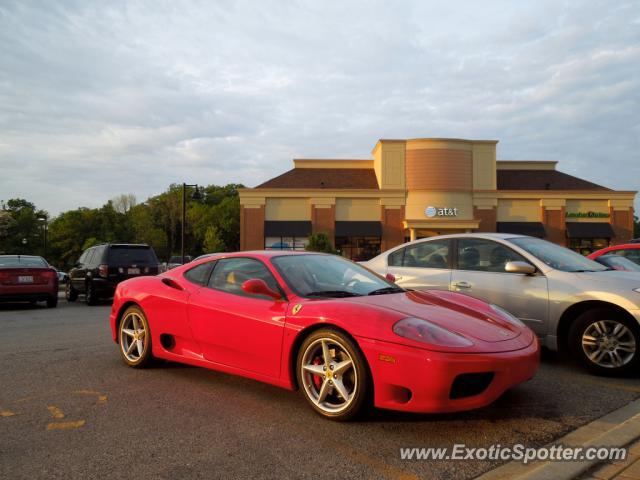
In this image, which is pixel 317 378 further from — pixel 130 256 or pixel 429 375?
pixel 130 256

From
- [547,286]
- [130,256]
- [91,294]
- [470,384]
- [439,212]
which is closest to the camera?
[470,384]

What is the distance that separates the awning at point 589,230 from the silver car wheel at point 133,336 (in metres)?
46.5

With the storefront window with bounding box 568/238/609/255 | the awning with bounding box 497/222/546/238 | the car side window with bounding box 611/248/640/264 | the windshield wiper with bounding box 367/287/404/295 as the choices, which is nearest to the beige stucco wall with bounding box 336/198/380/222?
the awning with bounding box 497/222/546/238

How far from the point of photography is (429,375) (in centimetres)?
325

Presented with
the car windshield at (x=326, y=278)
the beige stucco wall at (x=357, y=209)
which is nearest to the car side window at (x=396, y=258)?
the car windshield at (x=326, y=278)

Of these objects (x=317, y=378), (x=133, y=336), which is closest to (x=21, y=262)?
(x=133, y=336)

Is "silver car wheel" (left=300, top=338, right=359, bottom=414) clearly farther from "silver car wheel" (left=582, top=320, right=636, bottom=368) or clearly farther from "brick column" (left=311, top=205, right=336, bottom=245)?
"brick column" (left=311, top=205, right=336, bottom=245)

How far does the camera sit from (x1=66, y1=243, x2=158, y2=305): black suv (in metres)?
13.4

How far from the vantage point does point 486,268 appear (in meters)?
6.10

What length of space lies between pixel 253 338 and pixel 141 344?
184 centimetres

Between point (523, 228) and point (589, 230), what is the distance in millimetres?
5898

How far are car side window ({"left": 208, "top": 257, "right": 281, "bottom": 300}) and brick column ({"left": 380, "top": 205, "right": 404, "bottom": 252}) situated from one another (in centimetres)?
4070

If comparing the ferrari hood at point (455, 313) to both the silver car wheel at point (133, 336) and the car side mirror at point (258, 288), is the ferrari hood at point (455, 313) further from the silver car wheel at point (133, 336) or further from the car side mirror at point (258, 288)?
the silver car wheel at point (133, 336)

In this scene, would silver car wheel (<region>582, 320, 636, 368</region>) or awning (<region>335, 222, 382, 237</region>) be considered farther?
awning (<region>335, 222, 382, 237</region>)
